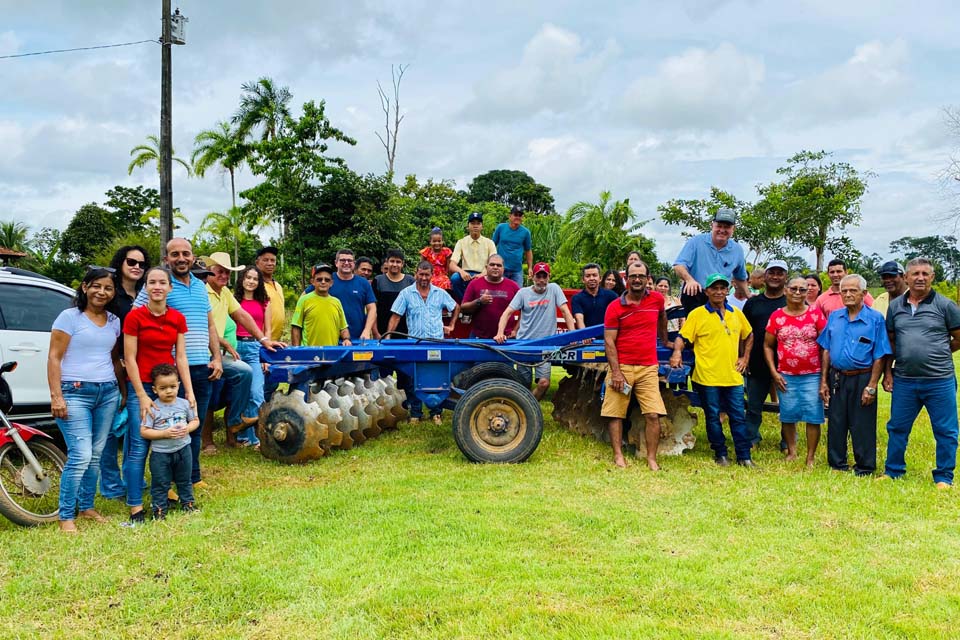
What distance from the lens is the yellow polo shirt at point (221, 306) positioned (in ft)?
21.1

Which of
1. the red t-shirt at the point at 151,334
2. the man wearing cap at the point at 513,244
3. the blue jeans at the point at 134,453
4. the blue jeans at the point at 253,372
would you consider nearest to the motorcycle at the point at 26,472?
→ the blue jeans at the point at 134,453

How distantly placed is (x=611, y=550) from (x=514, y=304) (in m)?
3.52

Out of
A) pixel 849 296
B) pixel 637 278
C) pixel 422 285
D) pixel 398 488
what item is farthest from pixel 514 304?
pixel 849 296

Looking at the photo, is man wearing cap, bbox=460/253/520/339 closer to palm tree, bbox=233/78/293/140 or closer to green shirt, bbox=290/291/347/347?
green shirt, bbox=290/291/347/347

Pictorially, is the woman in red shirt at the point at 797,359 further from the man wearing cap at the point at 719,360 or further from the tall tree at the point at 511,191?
the tall tree at the point at 511,191

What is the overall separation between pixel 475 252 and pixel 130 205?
1303 inches

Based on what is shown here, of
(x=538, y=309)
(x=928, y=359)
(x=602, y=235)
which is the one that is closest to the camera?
(x=928, y=359)

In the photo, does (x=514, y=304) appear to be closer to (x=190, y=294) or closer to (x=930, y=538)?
(x=190, y=294)

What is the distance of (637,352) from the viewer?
634 cm

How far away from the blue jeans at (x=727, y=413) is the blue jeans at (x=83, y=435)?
183 inches

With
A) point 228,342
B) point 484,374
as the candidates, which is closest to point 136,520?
point 228,342

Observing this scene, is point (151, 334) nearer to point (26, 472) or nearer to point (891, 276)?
point (26, 472)

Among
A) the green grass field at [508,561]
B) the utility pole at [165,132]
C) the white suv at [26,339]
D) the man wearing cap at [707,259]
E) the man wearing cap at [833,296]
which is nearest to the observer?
the green grass field at [508,561]

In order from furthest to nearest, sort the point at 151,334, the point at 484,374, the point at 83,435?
1. the point at 484,374
2. the point at 151,334
3. the point at 83,435
